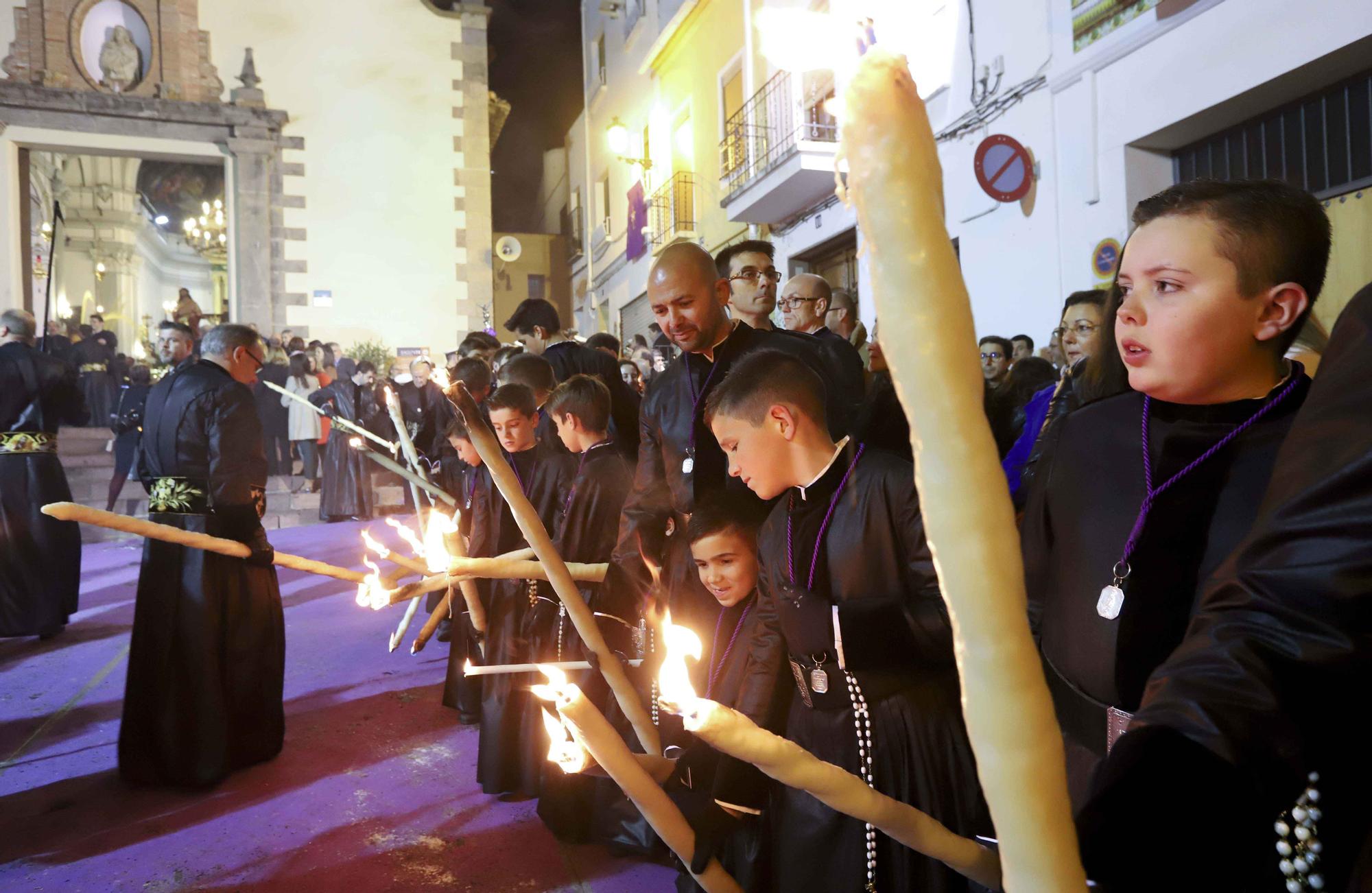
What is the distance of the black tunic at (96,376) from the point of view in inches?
581

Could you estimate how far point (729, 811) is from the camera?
Result: 1336mm

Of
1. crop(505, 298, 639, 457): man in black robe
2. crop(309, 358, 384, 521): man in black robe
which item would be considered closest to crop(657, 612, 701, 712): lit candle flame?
crop(505, 298, 639, 457): man in black robe

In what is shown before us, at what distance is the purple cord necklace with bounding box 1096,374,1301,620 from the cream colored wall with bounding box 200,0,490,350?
60.5 ft

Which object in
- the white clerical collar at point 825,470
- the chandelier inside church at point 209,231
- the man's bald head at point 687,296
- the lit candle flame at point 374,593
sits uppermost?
the chandelier inside church at point 209,231

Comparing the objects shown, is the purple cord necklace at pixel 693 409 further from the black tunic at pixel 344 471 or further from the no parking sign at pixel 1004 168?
the black tunic at pixel 344 471

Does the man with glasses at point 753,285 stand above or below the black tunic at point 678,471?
above

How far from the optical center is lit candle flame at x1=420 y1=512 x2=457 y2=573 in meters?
1.12

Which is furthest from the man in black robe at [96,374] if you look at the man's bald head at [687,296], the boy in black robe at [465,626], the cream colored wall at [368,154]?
the man's bald head at [687,296]

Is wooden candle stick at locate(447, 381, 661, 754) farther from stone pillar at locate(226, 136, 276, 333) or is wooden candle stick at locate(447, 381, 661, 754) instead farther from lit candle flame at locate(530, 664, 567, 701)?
stone pillar at locate(226, 136, 276, 333)

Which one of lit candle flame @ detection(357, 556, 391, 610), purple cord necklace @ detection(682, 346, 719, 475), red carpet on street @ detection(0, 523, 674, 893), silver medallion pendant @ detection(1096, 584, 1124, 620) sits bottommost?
red carpet on street @ detection(0, 523, 674, 893)

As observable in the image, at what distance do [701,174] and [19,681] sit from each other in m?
12.3

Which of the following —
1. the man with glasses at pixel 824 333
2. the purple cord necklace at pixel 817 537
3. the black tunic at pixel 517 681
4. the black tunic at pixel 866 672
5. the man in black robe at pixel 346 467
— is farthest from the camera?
the man in black robe at pixel 346 467

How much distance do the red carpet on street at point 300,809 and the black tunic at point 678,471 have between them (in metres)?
1.19

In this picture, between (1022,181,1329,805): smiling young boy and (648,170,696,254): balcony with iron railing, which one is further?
(648,170,696,254): balcony with iron railing
